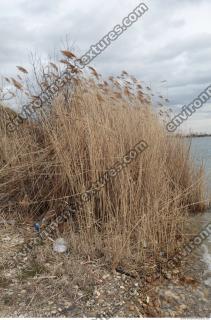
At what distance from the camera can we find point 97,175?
11.1 ft

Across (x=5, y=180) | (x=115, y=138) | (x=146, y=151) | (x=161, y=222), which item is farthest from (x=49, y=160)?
(x=161, y=222)

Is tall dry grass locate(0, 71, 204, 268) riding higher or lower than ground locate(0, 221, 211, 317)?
higher

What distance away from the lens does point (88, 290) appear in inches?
94.8

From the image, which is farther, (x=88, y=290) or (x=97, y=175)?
(x=97, y=175)

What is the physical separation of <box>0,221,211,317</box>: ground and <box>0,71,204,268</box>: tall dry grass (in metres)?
0.22

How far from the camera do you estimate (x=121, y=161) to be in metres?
3.45

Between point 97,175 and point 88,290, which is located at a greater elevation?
point 97,175

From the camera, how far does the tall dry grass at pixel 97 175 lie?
3084mm

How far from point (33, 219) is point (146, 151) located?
1.47m

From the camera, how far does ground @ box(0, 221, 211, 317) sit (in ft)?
7.26

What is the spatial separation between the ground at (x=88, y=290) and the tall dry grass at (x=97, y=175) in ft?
0.72

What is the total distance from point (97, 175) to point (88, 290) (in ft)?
4.14

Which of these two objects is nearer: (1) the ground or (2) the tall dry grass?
(1) the ground

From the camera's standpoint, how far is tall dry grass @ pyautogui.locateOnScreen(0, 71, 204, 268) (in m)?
3.08
